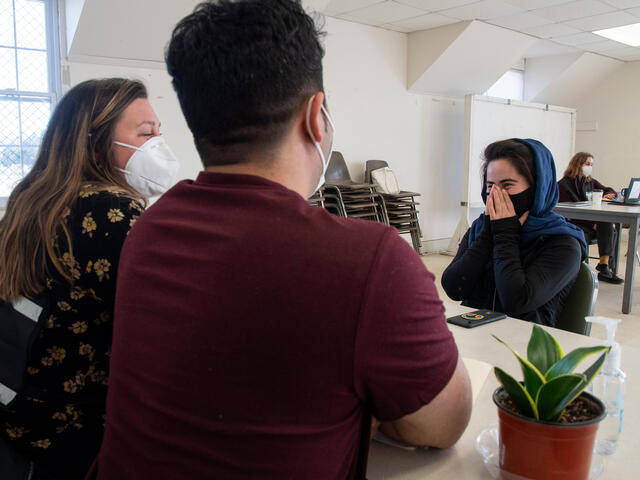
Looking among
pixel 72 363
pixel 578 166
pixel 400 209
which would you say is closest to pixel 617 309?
pixel 578 166

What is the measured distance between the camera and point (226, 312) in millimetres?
599

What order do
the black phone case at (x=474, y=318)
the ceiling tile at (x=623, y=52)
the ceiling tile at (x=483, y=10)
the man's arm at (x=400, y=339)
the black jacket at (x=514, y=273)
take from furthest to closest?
the ceiling tile at (x=623, y=52) → the ceiling tile at (x=483, y=10) → the black jacket at (x=514, y=273) → the black phone case at (x=474, y=318) → the man's arm at (x=400, y=339)

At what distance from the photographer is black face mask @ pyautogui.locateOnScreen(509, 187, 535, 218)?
6.04 ft

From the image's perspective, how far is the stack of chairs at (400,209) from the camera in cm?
525

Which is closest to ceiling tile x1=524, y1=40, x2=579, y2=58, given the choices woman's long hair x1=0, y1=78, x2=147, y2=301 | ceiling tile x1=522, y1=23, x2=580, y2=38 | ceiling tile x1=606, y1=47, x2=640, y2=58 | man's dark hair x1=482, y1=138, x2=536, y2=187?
ceiling tile x1=522, y1=23, x2=580, y2=38

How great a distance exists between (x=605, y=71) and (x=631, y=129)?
2.95 ft

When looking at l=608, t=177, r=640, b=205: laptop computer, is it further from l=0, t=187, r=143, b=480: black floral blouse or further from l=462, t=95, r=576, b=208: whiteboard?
l=0, t=187, r=143, b=480: black floral blouse

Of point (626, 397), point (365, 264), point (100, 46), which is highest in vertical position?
point (100, 46)

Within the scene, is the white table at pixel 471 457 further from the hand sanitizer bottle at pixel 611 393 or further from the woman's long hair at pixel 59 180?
the woman's long hair at pixel 59 180

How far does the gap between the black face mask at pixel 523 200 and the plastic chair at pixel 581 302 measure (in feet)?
0.87

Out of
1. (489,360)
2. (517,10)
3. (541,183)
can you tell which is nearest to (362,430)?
(489,360)

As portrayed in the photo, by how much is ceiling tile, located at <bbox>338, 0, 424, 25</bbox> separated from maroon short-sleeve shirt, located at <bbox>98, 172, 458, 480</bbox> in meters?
4.47

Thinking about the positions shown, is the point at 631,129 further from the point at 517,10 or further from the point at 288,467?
the point at 288,467

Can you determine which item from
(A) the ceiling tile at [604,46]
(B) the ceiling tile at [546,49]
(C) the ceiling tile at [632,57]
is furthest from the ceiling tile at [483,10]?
(C) the ceiling tile at [632,57]
